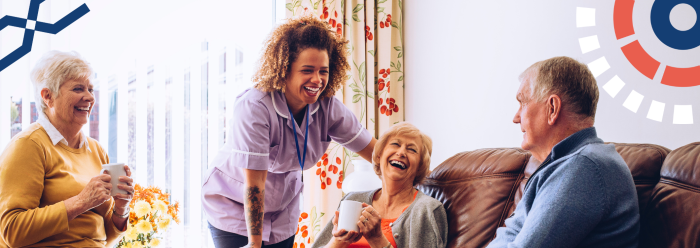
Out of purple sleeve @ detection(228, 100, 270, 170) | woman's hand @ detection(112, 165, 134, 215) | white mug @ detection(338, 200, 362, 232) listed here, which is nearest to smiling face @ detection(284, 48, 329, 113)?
purple sleeve @ detection(228, 100, 270, 170)

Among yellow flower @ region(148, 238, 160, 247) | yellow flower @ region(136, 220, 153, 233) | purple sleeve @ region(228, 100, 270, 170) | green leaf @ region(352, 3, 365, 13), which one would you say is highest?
green leaf @ region(352, 3, 365, 13)

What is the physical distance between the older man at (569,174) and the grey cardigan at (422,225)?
41 centimetres

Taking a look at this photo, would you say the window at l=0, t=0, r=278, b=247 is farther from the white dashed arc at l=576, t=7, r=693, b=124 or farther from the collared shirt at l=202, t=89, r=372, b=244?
the white dashed arc at l=576, t=7, r=693, b=124

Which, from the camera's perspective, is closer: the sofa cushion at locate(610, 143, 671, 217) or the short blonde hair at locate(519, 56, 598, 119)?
the short blonde hair at locate(519, 56, 598, 119)

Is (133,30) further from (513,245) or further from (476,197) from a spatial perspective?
(513,245)

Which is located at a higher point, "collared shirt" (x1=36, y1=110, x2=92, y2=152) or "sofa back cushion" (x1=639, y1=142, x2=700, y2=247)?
"collared shirt" (x1=36, y1=110, x2=92, y2=152)

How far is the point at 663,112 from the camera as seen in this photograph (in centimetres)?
155

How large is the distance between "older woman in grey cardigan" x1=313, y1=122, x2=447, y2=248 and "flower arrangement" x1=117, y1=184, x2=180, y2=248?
700mm

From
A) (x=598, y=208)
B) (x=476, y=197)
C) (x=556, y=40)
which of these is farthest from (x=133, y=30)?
(x=598, y=208)

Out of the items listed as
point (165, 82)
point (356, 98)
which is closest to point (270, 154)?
point (165, 82)

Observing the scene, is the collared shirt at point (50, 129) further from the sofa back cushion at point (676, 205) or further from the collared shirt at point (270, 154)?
the sofa back cushion at point (676, 205)

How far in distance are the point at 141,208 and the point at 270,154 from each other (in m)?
0.62

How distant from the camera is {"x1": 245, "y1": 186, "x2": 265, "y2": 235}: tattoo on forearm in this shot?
1483mm

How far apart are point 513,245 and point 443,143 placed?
5.19 ft
